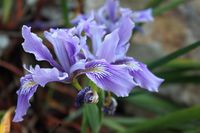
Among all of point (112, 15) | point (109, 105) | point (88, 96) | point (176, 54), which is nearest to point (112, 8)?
point (112, 15)

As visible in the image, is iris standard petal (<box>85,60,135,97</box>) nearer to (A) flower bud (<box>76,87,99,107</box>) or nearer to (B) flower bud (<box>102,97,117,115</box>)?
(A) flower bud (<box>76,87,99,107</box>)

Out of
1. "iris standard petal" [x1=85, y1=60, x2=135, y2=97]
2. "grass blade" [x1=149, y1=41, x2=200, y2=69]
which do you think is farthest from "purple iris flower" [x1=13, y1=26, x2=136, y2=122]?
"grass blade" [x1=149, y1=41, x2=200, y2=69]

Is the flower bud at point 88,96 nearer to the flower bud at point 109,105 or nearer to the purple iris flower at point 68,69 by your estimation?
the purple iris flower at point 68,69

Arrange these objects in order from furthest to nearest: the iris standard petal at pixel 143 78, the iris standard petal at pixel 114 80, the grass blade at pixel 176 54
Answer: the grass blade at pixel 176 54, the iris standard petal at pixel 143 78, the iris standard petal at pixel 114 80

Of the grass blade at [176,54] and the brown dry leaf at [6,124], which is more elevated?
the grass blade at [176,54]

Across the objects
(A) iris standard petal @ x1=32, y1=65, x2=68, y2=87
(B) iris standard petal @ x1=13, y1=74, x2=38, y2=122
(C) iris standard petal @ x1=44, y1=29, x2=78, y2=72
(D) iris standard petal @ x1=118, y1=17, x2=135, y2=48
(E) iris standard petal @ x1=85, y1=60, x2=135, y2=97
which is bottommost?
(B) iris standard petal @ x1=13, y1=74, x2=38, y2=122

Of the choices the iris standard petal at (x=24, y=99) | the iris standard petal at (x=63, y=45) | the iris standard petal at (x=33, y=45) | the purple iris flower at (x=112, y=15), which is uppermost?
the purple iris flower at (x=112, y=15)

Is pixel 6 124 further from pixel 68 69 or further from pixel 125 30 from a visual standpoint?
pixel 125 30

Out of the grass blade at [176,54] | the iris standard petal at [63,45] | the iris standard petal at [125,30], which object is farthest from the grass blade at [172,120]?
the iris standard petal at [63,45]

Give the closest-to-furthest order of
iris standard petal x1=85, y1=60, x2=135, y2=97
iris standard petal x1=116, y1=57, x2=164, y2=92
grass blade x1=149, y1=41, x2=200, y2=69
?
iris standard petal x1=85, y1=60, x2=135, y2=97 < iris standard petal x1=116, y1=57, x2=164, y2=92 < grass blade x1=149, y1=41, x2=200, y2=69

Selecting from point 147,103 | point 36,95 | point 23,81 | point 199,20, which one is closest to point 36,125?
point 36,95
